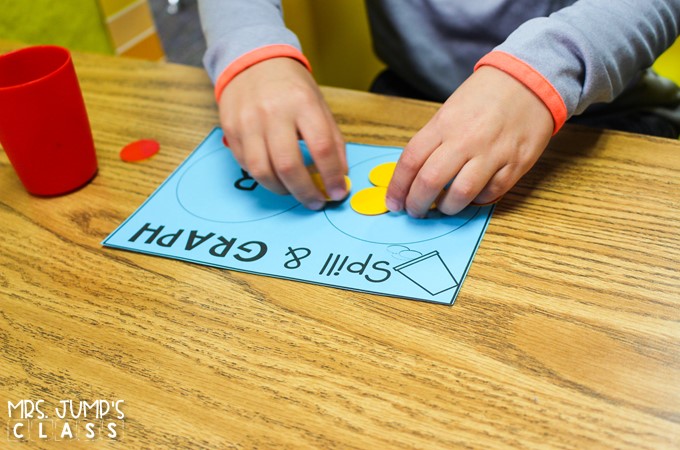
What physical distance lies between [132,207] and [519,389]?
0.40 m

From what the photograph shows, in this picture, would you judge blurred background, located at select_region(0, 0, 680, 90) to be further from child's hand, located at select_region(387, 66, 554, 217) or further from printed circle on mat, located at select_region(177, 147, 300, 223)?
child's hand, located at select_region(387, 66, 554, 217)

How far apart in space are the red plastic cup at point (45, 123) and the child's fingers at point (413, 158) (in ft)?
1.05

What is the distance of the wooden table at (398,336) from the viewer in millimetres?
377

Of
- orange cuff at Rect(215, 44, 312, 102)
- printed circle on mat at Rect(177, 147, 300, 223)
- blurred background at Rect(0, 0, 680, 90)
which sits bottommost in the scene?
blurred background at Rect(0, 0, 680, 90)

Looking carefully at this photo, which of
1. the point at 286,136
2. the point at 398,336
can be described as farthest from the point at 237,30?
the point at 398,336

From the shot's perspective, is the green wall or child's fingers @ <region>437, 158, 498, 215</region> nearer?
child's fingers @ <region>437, 158, 498, 215</region>

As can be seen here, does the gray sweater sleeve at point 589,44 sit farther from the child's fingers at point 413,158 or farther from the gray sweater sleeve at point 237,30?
the gray sweater sleeve at point 237,30

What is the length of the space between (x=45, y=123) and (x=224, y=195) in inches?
7.0

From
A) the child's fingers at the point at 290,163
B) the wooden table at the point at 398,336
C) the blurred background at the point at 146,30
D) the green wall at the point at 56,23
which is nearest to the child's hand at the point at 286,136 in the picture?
the child's fingers at the point at 290,163

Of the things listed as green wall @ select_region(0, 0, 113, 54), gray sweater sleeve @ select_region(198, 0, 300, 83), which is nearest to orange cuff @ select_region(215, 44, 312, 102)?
gray sweater sleeve @ select_region(198, 0, 300, 83)

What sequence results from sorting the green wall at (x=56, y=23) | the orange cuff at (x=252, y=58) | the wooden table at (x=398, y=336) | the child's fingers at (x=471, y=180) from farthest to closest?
1. the green wall at (x=56, y=23)
2. the orange cuff at (x=252, y=58)
3. the child's fingers at (x=471, y=180)
4. the wooden table at (x=398, y=336)

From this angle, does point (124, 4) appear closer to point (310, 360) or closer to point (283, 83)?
point (283, 83)

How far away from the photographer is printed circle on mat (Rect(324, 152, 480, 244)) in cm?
52

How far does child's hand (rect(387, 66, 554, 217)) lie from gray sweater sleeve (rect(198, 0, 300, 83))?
202 millimetres
